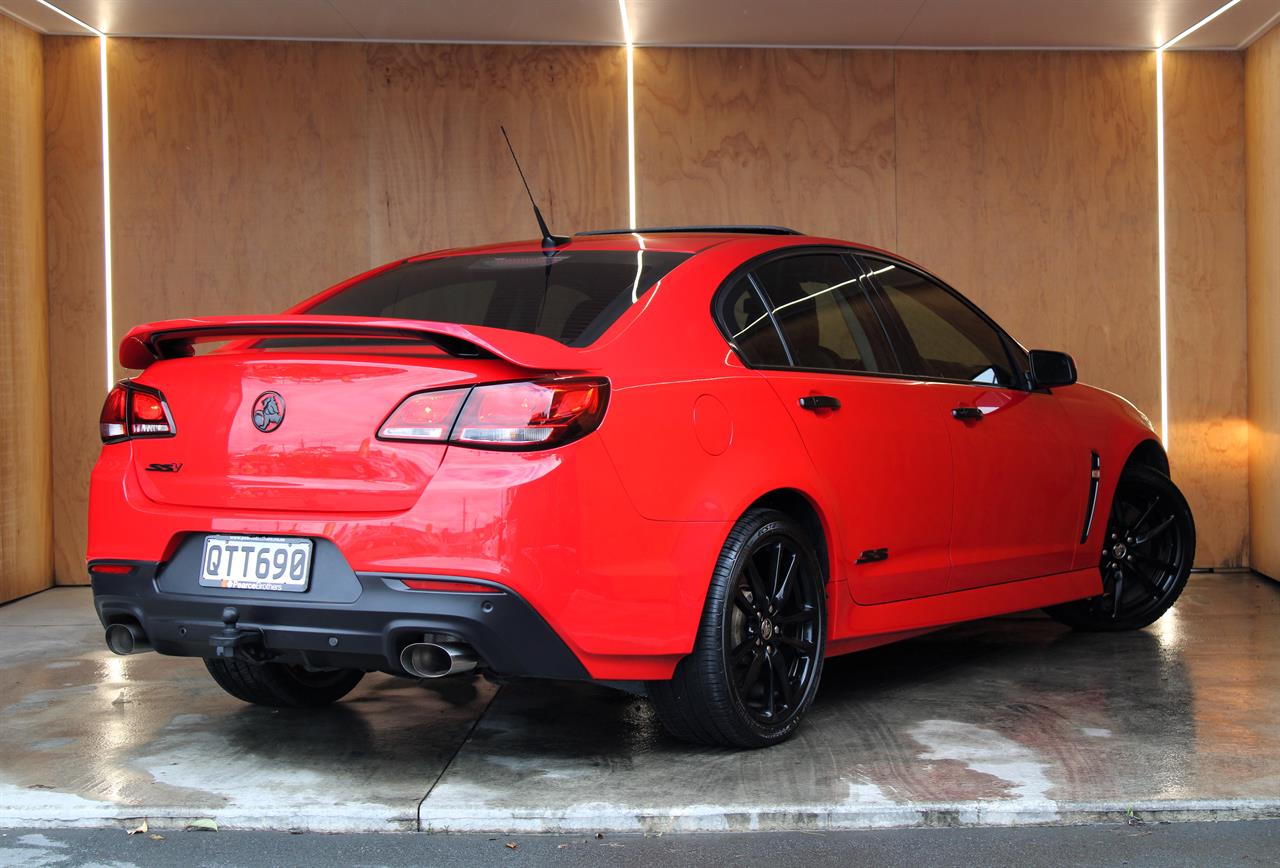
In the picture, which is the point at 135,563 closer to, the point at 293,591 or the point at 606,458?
the point at 293,591

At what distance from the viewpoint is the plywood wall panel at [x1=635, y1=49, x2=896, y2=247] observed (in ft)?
27.5

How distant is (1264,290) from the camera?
26.5 ft

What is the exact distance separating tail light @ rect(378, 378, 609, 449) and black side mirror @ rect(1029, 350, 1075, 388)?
252 centimetres

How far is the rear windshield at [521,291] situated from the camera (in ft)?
12.8

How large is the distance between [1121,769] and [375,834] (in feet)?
6.51

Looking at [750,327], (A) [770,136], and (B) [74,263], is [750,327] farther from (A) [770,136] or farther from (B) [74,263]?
(B) [74,263]

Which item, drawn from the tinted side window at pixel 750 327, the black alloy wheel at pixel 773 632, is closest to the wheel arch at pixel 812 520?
the black alloy wheel at pixel 773 632

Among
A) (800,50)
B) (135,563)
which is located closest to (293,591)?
(135,563)

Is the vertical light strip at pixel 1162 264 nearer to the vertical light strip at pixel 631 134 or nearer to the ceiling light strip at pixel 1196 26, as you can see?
the ceiling light strip at pixel 1196 26

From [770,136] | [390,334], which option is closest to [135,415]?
[390,334]

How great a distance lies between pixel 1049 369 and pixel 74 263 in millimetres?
5470

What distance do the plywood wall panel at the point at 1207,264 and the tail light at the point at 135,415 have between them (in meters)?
6.28

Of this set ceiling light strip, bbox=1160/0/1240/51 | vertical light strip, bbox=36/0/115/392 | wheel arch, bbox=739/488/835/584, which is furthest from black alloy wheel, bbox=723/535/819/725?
vertical light strip, bbox=36/0/115/392

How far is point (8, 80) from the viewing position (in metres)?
7.73
